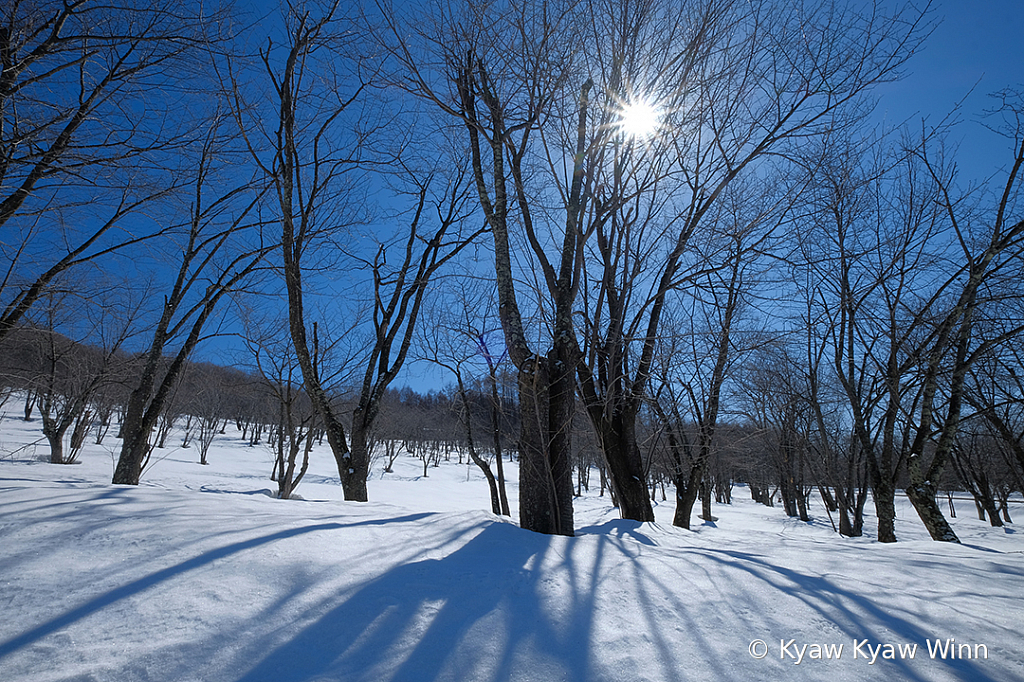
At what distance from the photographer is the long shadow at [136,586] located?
1448 mm

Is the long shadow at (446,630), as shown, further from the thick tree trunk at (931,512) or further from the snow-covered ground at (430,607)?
the thick tree trunk at (931,512)

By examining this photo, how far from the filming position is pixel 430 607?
1923 millimetres

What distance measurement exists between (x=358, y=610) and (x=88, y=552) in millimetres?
1308

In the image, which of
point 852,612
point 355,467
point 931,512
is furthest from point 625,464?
point 852,612

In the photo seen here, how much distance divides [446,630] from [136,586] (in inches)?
48.8

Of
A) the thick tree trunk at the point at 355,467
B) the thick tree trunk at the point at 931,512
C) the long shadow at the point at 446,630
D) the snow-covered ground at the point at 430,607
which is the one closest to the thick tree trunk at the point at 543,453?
the snow-covered ground at the point at 430,607

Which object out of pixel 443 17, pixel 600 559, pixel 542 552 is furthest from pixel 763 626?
pixel 443 17

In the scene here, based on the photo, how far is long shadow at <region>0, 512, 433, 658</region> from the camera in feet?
4.75

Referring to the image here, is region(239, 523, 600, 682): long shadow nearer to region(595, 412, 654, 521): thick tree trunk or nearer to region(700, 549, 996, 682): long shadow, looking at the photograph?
region(700, 549, 996, 682): long shadow

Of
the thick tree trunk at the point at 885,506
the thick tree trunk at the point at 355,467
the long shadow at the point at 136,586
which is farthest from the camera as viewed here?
the thick tree trunk at the point at 885,506

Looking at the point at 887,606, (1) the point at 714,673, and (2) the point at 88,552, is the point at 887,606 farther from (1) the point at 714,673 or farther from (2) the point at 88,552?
(2) the point at 88,552

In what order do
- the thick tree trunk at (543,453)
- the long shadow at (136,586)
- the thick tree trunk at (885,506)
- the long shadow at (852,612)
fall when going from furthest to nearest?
the thick tree trunk at (885,506)
the thick tree trunk at (543,453)
the long shadow at (852,612)
the long shadow at (136,586)

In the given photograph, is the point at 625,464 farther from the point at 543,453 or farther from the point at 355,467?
the point at 355,467

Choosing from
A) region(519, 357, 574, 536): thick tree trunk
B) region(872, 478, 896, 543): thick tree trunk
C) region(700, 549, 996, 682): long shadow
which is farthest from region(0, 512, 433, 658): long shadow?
region(872, 478, 896, 543): thick tree trunk
